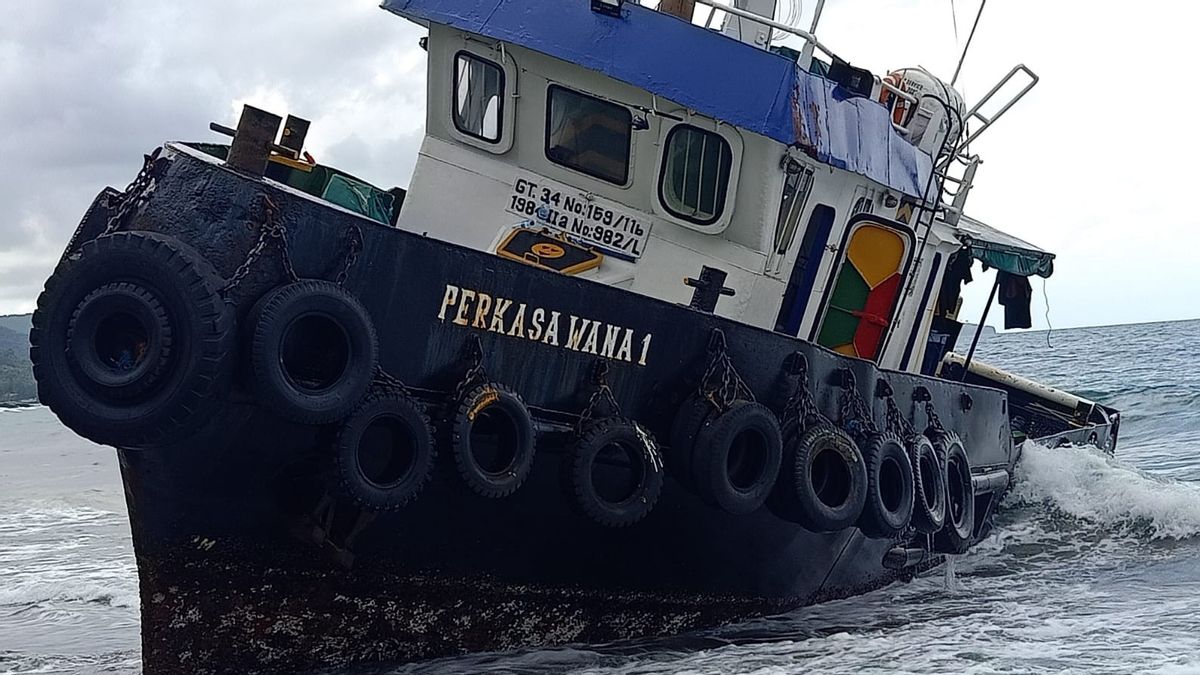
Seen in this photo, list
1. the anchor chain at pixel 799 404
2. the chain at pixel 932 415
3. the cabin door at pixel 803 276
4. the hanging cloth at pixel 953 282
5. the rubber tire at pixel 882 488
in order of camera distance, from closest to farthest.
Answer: the anchor chain at pixel 799 404, the rubber tire at pixel 882 488, the cabin door at pixel 803 276, the chain at pixel 932 415, the hanging cloth at pixel 953 282

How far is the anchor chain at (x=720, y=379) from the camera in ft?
19.2

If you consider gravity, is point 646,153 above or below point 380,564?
above

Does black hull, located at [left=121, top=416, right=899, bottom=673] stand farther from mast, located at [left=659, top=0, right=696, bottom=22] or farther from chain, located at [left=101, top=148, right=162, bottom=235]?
mast, located at [left=659, top=0, right=696, bottom=22]

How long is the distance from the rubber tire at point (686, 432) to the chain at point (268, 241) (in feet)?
6.96

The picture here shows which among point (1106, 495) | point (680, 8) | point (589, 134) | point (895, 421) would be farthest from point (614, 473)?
point (1106, 495)

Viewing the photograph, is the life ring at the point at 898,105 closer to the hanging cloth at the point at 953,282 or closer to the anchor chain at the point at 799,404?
the hanging cloth at the point at 953,282

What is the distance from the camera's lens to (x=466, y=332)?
203 inches

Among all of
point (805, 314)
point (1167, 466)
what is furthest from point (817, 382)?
point (1167, 466)

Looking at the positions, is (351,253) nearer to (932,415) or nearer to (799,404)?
(799,404)

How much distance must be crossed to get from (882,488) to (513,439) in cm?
286

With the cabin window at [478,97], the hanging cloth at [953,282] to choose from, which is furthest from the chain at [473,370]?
the hanging cloth at [953,282]

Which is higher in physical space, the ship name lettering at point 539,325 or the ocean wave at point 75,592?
the ship name lettering at point 539,325

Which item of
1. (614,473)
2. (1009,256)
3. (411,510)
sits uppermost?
(1009,256)

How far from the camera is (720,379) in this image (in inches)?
232
